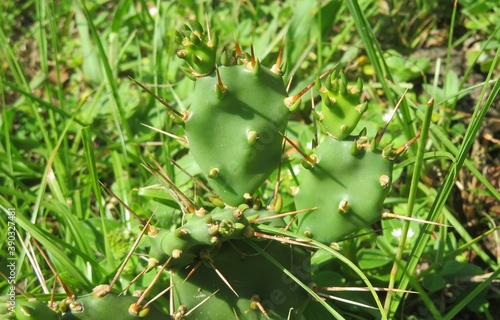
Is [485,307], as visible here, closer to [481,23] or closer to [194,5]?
[481,23]

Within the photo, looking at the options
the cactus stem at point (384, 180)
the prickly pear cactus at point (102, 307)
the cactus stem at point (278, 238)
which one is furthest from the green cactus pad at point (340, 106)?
the prickly pear cactus at point (102, 307)

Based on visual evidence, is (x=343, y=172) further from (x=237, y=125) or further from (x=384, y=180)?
(x=237, y=125)

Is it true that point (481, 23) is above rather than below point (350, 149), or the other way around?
below

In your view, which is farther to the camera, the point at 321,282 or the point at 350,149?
the point at 321,282

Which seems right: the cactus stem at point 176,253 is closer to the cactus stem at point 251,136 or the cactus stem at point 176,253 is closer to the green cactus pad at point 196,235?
the green cactus pad at point 196,235

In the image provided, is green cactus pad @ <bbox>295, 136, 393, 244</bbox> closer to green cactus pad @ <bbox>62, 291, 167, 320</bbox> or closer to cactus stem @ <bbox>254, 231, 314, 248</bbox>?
cactus stem @ <bbox>254, 231, 314, 248</bbox>

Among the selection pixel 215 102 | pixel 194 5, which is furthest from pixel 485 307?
pixel 194 5

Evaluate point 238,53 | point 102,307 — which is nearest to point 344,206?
point 238,53
